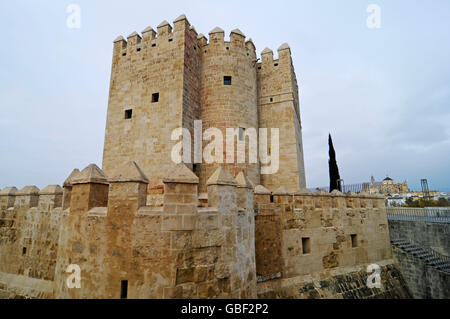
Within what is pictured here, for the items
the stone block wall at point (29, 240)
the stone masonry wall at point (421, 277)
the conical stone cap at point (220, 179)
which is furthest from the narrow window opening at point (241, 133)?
the stone masonry wall at point (421, 277)

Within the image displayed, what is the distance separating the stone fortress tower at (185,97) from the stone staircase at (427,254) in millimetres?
5490

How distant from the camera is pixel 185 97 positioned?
32.6ft

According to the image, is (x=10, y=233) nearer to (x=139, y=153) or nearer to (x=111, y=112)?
(x=139, y=153)

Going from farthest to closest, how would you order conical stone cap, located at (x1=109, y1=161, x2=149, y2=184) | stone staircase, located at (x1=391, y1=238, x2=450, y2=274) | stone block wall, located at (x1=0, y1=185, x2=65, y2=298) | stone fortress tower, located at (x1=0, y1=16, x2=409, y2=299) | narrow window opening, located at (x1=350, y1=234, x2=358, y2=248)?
1. stone staircase, located at (x1=391, y1=238, x2=450, y2=274)
2. narrow window opening, located at (x1=350, y1=234, x2=358, y2=248)
3. stone block wall, located at (x1=0, y1=185, x2=65, y2=298)
4. conical stone cap, located at (x1=109, y1=161, x2=149, y2=184)
5. stone fortress tower, located at (x1=0, y1=16, x2=409, y2=299)

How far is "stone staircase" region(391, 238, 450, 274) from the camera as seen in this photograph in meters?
9.03

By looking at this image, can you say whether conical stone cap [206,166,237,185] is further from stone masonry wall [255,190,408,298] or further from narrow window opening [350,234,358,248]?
narrow window opening [350,234,358,248]

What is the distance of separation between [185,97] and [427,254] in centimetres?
1321

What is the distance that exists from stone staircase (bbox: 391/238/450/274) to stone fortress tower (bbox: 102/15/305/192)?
5490mm

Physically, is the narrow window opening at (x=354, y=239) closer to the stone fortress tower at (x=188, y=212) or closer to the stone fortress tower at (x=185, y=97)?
the stone fortress tower at (x=188, y=212)

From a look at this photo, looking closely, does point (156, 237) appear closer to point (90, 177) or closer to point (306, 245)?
point (90, 177)

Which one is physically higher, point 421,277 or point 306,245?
point 306,245

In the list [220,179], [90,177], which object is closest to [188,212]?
[220,179]

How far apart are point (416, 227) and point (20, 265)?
16.4m

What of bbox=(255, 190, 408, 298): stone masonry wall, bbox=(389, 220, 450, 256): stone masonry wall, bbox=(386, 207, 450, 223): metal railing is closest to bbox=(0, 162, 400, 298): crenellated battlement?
bbox=(255, 190, 408, 298): stone masonry wall
